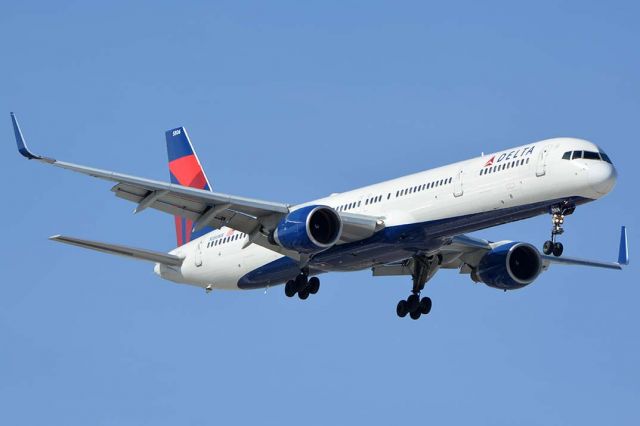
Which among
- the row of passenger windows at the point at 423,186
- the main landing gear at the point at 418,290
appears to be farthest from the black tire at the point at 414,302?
the row of passenger windows at the point at 423,186

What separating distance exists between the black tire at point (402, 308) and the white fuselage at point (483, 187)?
408 cm

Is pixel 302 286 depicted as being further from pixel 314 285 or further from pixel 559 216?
pixel 559 216

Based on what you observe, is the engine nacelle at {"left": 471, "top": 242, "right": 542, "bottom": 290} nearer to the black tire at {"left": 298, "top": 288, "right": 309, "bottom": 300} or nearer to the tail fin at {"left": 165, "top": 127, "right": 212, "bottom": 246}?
the black tire at {"left": 298, "top": 288, "right": 309, "bottom": 300}

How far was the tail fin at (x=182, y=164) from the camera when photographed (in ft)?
211

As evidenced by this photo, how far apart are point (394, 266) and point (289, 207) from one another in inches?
305

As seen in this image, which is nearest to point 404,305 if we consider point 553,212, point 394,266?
point 394,266

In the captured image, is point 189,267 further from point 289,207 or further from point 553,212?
point 553,212

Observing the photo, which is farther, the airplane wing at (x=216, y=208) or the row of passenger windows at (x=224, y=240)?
the row of passenger windows at (x=224, y=240)

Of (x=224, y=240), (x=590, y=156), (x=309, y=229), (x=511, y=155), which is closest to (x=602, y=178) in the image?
(x=590, y=156)

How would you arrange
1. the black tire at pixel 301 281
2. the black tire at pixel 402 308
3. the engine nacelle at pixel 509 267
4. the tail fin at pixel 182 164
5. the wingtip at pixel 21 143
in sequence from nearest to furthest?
1. the wingtip at pixel 21 143
2. the black tire at pixel 301 281
3. the black tire at pixel 402 308
4. the engine nacelle at pixel 509 267
5. the tail fin at pixel 182 164

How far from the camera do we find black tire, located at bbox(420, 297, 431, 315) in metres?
56.6

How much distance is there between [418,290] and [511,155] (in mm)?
9171

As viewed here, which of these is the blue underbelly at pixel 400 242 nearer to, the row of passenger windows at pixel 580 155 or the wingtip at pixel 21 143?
the row of passenger windows at pixel 580 155

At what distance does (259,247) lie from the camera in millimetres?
55969
